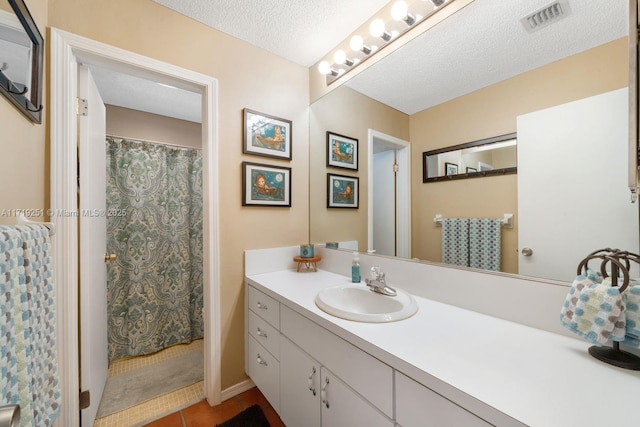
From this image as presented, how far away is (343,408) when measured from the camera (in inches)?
34.2

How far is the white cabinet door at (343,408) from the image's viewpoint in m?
0.77

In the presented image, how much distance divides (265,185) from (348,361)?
1.20 meters

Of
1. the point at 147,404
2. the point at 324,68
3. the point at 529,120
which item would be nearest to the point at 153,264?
the point at 147,404

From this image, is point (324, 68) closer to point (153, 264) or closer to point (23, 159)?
point (23, 159)

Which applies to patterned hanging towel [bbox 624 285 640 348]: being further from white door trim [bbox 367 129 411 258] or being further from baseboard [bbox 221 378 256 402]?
baseboard [bbox 221 378 256 402]

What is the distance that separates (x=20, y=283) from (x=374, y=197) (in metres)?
1.47

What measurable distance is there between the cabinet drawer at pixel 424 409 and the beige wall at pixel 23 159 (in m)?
1.31

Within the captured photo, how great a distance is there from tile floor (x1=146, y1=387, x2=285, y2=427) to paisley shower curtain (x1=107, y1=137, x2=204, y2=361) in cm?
89

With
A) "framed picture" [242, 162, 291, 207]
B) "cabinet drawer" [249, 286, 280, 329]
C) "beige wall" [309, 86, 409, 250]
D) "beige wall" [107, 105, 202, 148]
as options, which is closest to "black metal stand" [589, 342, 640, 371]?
"beige wall" [309, 86, 409, 250]

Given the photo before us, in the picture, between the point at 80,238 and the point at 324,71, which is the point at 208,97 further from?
the point at 80,238

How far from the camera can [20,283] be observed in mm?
609

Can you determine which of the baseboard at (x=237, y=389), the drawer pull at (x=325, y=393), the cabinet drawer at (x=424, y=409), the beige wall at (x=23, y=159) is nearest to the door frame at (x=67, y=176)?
the beige wall at (x=23, y=159)

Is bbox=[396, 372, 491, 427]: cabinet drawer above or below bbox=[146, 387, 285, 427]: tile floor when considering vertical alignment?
above

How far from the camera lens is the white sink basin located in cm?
92
